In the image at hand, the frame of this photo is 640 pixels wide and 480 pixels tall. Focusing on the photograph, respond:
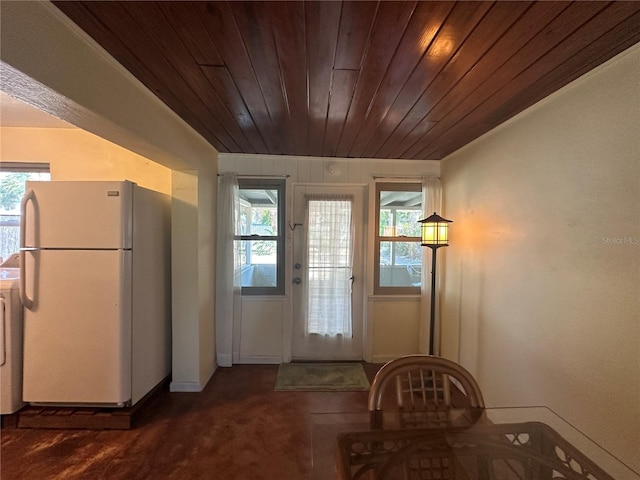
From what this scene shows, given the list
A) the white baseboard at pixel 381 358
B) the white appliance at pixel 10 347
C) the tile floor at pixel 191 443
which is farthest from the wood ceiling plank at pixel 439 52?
the white appliance at pixel 10 347

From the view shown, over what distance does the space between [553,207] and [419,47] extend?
1199mm

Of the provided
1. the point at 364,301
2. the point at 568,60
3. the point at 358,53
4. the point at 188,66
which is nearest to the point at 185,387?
the point at 364,301

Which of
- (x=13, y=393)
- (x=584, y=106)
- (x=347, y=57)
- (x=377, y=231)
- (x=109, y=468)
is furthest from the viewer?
(x=377, y=231)

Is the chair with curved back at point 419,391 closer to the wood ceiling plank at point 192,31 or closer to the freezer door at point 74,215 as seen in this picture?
the wood ceiling plank at point 192,31

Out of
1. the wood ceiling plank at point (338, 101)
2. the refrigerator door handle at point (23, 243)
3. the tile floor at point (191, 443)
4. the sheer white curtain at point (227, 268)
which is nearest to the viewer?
the wood ceiling plank at point (338, 101)

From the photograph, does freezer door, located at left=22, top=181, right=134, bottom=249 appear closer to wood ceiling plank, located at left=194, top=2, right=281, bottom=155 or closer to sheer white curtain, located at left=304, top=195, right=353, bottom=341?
wood ceiling plank, located at left=194, top=2, right=281, bottom=155

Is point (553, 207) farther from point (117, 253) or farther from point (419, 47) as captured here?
point (117, 253)

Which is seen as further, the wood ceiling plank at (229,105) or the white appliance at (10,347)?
the white appliance at (10,347)

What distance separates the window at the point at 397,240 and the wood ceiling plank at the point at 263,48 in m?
1.70

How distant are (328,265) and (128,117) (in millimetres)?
2234

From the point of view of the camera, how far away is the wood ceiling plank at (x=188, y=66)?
1.09m

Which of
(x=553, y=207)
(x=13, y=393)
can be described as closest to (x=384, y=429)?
(x=553, y=207)

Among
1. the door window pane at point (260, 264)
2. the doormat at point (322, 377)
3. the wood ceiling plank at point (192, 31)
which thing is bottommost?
the doormat at point (322, 377)

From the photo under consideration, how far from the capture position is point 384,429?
122 cm
